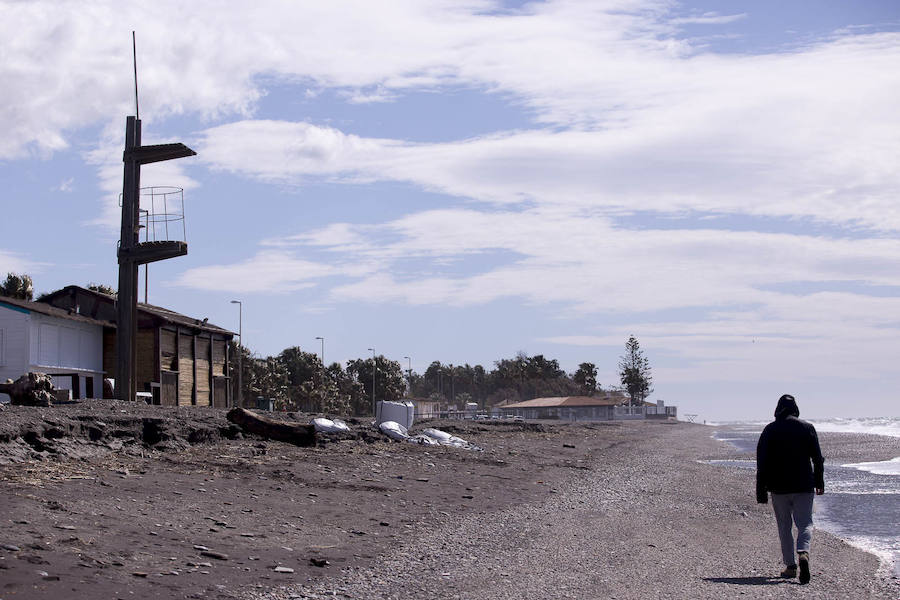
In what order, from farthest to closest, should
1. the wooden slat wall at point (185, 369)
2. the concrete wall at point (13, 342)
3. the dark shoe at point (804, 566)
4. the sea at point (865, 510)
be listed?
the wooden slat wall at point (185, 369) < the concrete wall at point (13, 342) < the sea at point (865, 510) < the dark shoe at point (804, 566)

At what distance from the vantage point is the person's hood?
10.8 meters

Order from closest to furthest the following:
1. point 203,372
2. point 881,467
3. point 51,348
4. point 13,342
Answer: point 13,342, point 881,467, point 51,348, point 203,372

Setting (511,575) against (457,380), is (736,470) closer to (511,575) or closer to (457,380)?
(511,575)

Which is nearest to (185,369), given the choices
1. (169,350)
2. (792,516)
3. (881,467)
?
(169,350)

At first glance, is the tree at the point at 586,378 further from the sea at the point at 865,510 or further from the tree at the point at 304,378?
the sea at the point at 865,510

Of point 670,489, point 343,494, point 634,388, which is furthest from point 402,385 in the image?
point 343,494

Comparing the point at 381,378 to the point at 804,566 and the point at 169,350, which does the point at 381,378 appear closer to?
the point at 169,350

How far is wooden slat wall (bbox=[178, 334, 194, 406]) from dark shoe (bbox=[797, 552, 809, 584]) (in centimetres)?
3570

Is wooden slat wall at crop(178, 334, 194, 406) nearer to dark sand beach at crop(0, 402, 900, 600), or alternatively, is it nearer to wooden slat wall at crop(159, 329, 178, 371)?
wooden slat wall at crop(159, 329, 178, 371)

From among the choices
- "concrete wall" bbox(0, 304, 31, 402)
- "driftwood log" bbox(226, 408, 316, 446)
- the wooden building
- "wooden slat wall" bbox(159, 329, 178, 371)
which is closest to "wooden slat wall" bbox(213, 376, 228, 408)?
the wooden building

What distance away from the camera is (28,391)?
1830cm

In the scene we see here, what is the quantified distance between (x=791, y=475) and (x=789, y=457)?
197mm

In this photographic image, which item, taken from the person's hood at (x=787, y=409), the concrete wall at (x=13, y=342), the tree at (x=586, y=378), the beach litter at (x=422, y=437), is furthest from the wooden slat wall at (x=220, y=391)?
the tree at (x=586, y=378)

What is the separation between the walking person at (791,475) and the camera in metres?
10.4
